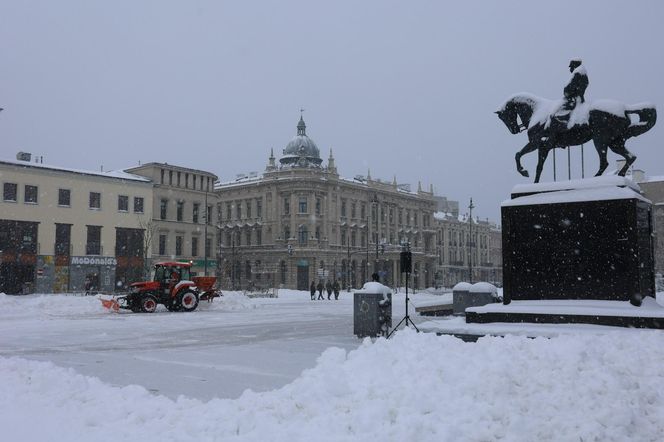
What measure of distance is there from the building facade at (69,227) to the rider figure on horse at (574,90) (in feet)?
144

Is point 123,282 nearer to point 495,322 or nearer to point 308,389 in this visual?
point 495,322

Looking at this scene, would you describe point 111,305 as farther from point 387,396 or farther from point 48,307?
point 387,396

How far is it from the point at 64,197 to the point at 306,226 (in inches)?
1273

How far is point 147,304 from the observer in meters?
28.2

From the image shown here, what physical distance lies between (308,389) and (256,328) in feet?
44.4

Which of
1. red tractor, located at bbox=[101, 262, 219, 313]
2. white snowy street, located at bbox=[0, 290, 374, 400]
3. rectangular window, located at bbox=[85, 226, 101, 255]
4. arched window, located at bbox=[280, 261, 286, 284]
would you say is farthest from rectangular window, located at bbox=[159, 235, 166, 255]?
white snowy street, located at bbox=[0, 290, 374, 400]

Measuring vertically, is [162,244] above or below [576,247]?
above

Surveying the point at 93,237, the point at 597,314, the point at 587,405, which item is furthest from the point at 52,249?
the point at 587,405

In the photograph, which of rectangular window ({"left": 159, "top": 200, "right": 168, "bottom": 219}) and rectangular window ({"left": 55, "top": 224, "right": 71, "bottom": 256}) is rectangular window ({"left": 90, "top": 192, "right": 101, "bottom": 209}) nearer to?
rectangular window ({"left": 55, "top": 224, "right": 71, "bottom": 256})

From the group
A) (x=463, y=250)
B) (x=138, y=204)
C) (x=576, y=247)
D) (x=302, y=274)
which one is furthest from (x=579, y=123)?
(x=463, y=250)

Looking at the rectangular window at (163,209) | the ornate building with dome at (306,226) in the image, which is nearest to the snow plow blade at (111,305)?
the rectangular window at (163,209)

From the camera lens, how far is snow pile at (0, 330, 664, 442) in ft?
20.0

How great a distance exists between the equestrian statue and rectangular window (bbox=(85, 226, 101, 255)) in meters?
46.5

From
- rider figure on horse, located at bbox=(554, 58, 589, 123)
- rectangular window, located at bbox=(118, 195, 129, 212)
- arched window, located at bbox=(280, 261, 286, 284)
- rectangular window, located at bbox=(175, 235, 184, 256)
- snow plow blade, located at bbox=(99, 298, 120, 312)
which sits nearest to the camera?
rider figure on horse, located at bbox=(554, 58, 589, 123)
